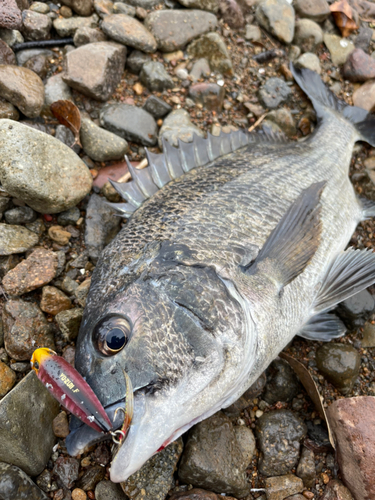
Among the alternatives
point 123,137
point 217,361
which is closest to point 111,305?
point 217,361

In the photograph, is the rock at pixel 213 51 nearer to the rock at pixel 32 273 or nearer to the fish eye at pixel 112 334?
the rock at pixel 32 273

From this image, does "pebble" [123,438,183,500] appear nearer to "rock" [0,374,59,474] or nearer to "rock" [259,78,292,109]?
"rock" [0,374,59,474]

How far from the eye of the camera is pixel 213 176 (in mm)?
2809

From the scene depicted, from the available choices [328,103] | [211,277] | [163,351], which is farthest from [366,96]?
[163,351]

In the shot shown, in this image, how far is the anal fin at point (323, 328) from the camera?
299 centimetres

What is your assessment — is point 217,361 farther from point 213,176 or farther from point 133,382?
point 213,176

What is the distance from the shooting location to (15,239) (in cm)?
289

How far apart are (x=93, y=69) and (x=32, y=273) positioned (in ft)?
6.97

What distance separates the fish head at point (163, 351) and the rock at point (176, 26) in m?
3.12

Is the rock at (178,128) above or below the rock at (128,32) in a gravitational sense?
below

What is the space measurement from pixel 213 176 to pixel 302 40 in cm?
303

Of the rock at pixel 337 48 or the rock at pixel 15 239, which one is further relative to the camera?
the rock at pixel 337 48

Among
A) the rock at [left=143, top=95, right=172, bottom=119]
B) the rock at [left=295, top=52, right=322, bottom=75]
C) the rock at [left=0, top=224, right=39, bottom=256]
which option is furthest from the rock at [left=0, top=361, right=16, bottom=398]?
the rock at [left=295, top=52, right=322, bottom=75]

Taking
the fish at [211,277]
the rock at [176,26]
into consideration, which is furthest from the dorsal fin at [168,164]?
the rock at [176,26]
